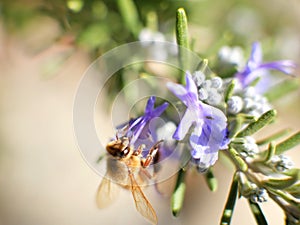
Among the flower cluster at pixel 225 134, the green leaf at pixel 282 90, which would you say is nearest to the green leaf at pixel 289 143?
the flower cluster at pixel 225 134

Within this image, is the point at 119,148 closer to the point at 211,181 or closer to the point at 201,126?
the point at 201,126

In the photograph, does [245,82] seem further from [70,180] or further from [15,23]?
[70,180]

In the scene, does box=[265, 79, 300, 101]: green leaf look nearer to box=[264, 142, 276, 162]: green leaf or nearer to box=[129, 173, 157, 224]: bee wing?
box=[264, 142, 276, 162]: green leaf

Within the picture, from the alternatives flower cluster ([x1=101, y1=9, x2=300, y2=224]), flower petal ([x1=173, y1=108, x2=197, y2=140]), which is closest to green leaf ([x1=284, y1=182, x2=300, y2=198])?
flower cluster ([x1=101, y1=9, x2=300, y2=224])

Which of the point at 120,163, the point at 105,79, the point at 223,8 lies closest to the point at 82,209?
the point at 105,79

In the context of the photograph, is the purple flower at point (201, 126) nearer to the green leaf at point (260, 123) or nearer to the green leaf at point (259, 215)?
the green leaf at point (260, 123)
